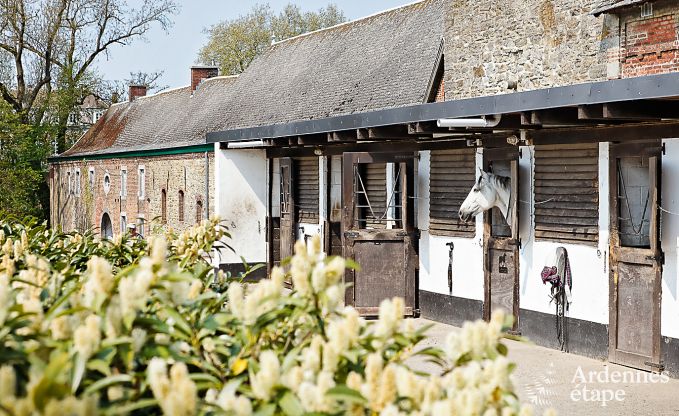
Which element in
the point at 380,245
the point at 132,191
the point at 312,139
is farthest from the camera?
the point at 132,191

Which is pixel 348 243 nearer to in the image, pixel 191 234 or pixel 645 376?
pixel 645 376

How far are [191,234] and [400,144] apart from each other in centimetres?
880

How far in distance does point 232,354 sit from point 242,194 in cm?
1736

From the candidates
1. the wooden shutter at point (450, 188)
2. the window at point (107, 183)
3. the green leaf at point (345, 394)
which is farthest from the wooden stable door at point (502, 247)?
the window at point (107, 183)

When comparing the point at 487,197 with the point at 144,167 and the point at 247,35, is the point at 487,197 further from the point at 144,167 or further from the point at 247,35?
the point at 247,35

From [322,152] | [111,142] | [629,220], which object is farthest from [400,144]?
[111,142]

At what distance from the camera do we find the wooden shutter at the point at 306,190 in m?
18.8

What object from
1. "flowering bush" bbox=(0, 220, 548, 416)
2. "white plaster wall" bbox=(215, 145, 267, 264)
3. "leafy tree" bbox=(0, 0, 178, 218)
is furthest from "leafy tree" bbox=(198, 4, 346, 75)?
"flowering bush" bbox=(0, 220, 548, 416)

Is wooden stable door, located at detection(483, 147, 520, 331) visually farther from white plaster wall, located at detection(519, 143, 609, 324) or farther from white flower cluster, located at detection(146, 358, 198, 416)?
white flower cluster, located at detection(146, 358, 198, 416)

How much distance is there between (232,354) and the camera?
130 inches

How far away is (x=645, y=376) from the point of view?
10281 millimetres

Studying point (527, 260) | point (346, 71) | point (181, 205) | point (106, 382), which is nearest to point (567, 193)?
point (527, 260)

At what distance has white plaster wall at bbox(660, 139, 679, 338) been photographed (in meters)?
10.2

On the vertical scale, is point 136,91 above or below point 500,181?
above
